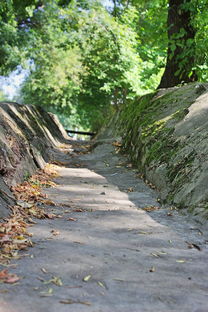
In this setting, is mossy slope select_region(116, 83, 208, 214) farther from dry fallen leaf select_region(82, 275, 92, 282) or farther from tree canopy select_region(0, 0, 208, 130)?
tree canopy select_region(0, 0, 208, 130)

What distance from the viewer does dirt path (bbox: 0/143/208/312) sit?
6.97ft

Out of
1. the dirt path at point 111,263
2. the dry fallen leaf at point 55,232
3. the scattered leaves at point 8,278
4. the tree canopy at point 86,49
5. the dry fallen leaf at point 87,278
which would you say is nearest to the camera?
the dirt path at point 111,263

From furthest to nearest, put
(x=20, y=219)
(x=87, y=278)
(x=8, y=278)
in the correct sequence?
(x=20, y=219), (x=87, y=278), (x=8, y=278)

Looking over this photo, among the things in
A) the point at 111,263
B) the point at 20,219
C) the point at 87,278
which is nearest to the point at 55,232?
Answer: the point at 20,219

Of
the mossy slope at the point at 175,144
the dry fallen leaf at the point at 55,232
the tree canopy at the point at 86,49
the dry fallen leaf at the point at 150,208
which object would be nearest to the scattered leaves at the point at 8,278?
the dry fallen leaf at the point at 55,232

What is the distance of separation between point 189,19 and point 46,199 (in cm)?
694

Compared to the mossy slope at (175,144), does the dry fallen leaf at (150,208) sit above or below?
below

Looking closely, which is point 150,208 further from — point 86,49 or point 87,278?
point 86,49

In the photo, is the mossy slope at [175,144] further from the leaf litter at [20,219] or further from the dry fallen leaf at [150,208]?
the leaf litter at [20,219]

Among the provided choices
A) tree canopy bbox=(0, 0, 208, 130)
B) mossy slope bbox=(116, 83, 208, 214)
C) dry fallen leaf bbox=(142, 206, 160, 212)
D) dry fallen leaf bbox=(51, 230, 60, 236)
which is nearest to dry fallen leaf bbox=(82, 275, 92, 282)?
dry fallen leaf bbox=(51, 230, 60, 236)

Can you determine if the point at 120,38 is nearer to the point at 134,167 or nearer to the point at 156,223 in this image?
the point at 134,167

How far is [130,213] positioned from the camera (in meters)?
4.38

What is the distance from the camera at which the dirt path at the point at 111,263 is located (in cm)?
212

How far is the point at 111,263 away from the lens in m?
2.74
